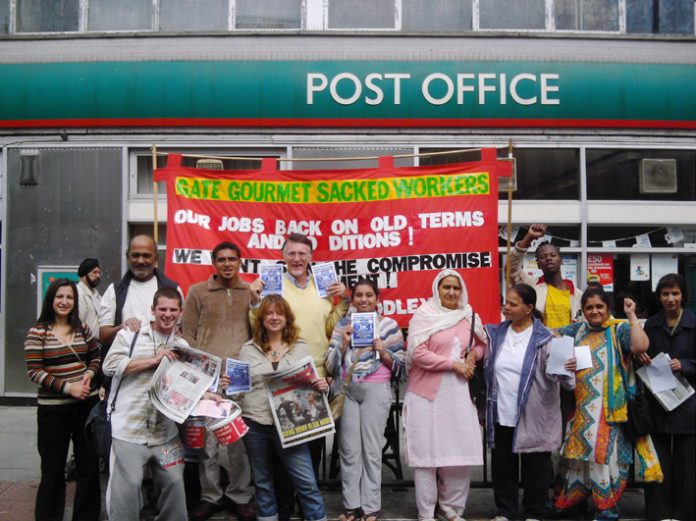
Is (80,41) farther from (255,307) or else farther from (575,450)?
→ (575,450)

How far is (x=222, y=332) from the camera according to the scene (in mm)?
5016

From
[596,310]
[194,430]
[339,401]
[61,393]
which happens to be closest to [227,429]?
[194,430]

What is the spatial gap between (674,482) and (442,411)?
1.76 metres

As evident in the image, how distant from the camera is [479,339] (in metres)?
4.93

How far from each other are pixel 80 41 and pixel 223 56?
2027 mm

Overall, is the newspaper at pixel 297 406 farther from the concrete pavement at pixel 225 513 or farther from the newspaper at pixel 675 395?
the newspaper at pixel 675 395

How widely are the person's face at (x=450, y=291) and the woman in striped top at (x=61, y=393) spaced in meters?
2.57

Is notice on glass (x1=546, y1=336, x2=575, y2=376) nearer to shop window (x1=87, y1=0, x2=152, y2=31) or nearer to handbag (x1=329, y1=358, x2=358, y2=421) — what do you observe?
handbag (x1=329, y1=358, x2=358, y2=421)

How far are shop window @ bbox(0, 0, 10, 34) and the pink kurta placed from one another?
26.5 feet

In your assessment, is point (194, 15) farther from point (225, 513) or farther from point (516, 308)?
point (225, 513)

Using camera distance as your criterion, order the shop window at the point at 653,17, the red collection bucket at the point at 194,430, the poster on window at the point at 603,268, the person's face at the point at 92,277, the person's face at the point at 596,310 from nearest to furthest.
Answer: the red collection bucket at the point at 194,430 → the person's face at the point at 596,310 → the person's face at the point at 92,277 → the poster on window at the point at 603,268 → the shop window at the point at 653,17

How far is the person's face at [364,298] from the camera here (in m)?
4.83

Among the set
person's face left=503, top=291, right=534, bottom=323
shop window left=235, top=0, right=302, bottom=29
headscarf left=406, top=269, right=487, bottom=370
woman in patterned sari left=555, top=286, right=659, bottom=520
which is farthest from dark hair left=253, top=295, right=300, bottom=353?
shop window left=235, top=0, right=302, bottom=29

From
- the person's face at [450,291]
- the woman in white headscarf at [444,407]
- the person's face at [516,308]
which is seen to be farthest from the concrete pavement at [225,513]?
the person's face at [450,291]
